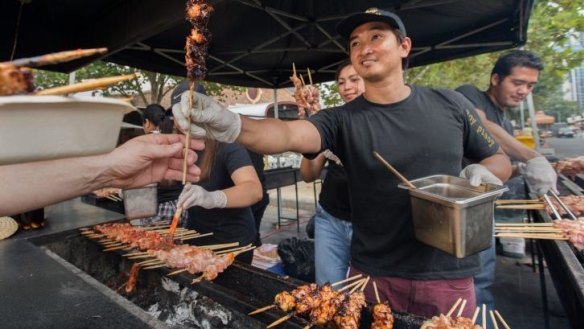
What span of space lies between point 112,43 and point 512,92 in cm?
524

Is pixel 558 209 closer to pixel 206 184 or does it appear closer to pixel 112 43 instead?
pixel 206 184

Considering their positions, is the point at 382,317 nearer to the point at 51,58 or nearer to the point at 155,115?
the point at 51,58

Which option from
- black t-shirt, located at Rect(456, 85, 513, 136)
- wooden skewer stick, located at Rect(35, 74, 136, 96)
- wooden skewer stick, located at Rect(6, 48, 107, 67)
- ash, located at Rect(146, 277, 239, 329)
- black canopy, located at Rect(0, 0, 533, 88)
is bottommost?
ash, located at Rect(146, 277, 239, 329)

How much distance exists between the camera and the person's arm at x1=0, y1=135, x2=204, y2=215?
5.24 ft

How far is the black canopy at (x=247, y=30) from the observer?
3.96m

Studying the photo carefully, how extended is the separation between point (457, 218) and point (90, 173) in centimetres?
204

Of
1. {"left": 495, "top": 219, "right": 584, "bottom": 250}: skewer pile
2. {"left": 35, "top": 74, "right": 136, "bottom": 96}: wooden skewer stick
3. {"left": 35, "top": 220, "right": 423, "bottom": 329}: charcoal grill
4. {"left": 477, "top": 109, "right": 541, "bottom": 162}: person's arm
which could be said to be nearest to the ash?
{"left": 35, "top": 220, "right": 423, "bottom": 329}: charcoal grill

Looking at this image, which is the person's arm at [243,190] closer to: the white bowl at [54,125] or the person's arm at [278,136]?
the person's arm at [278,136]

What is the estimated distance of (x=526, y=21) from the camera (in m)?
4.92

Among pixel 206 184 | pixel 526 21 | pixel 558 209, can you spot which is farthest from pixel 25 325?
pixel 526 21

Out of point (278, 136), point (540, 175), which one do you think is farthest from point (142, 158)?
point (540, 175)

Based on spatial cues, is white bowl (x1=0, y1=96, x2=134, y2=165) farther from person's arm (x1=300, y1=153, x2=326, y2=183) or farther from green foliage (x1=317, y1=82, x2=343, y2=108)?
green foliage (x1=317, y1=82, x2=343, y2=108)

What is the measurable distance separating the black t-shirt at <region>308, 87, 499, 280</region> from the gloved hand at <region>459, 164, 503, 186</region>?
0.32 ft

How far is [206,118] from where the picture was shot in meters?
1.79
